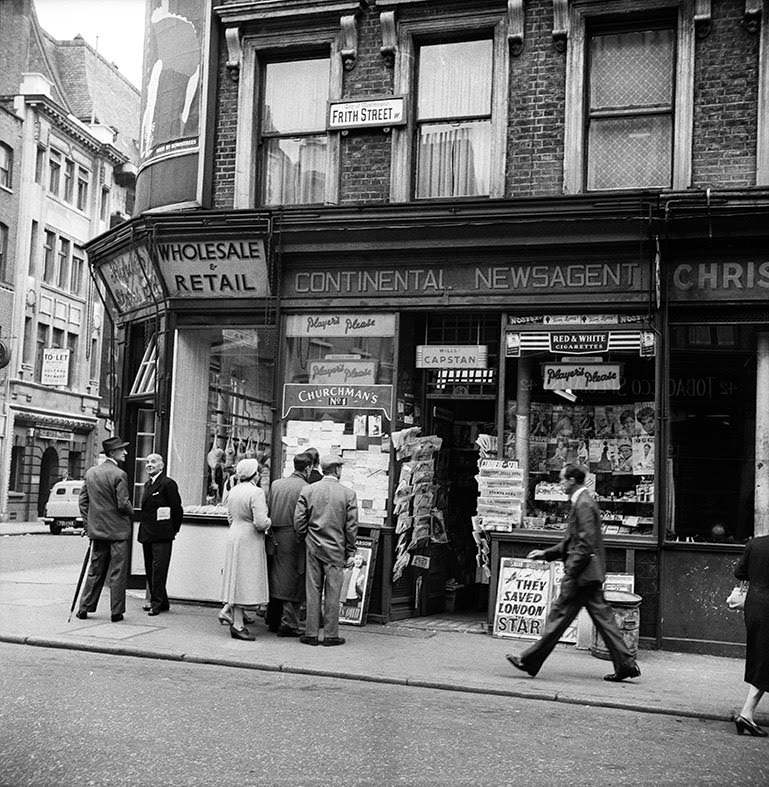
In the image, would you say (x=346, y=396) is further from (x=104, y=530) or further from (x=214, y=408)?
(x=104, y=530)

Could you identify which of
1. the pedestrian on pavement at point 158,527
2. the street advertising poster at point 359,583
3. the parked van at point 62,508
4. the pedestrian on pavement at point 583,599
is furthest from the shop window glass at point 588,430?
the parked van at point 62,508

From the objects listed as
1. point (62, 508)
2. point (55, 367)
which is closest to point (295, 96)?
point (62, 508)

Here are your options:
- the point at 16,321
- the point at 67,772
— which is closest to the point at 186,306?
the point at 67,772

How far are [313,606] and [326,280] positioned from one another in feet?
13.4

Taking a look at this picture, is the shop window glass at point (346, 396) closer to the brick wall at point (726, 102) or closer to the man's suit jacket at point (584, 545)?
the man's suit jacket at point (584, 545)

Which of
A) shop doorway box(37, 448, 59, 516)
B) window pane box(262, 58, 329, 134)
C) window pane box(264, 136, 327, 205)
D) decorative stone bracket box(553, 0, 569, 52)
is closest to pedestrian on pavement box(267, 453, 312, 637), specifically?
window pane box(264, 136, 327, 205)

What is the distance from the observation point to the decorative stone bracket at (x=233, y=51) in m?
13.7

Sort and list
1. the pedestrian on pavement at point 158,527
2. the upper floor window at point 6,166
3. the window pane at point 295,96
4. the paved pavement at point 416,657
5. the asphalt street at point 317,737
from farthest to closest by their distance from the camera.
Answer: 1. the upper floor window at point 6,166
2. the window pane at point 295,96
3. the pedestrian on pavement at point 158,527
4. the paved pavement at point 416,657
5. the asphalt street at point 317,737

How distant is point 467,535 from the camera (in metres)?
14.1

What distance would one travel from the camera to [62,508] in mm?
34219

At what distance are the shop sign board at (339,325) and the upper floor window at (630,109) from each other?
9.43 feet

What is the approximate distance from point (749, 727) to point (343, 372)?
22.1ft

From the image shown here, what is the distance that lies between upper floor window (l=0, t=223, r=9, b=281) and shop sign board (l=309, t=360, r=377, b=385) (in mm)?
30035

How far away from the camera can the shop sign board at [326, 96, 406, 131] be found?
12867mm
